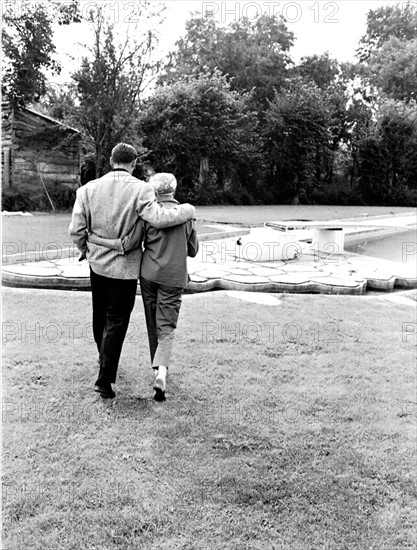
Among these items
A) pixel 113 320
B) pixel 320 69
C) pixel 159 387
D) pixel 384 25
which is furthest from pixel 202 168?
pixel 384 25

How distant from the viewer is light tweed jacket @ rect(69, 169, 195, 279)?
3.19 meters

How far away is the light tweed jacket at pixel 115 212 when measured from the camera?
319 centimetres

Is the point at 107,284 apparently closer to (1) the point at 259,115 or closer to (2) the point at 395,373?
(2) the point at 395,373

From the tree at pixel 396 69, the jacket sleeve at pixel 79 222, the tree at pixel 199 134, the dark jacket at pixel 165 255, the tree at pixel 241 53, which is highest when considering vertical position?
the tree at pixel 396 69

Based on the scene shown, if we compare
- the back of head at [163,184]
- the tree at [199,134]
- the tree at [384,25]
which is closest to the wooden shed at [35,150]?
the tree at [199,134]

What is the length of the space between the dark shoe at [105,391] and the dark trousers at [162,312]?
0.99 ft

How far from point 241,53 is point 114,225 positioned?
2303 centimetres

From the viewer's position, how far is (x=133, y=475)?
248 centimetres

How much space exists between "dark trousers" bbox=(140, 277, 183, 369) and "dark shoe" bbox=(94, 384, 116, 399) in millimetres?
301

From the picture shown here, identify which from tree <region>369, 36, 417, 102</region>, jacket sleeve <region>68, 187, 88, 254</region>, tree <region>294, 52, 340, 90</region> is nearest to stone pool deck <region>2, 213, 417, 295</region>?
jacket sleeve <region>68, 187, 88, 254</region>

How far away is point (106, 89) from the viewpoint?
48.9ft

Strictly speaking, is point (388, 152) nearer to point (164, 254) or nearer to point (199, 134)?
point (199, 134)

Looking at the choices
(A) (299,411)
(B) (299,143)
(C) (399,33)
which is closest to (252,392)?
(A) (299,411)

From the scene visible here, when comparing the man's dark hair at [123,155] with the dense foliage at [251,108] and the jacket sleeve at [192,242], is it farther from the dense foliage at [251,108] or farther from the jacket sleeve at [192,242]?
the dense foliage at [251,108]
